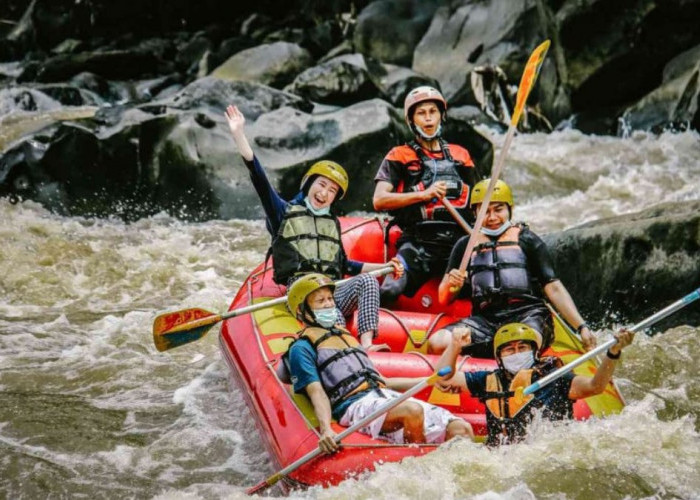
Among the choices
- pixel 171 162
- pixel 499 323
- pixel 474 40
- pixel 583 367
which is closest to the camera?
pixel 583 367

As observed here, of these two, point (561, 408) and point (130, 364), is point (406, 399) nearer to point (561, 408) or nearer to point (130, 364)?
point (561, 408)

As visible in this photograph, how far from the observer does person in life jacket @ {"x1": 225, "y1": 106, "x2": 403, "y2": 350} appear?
502cm

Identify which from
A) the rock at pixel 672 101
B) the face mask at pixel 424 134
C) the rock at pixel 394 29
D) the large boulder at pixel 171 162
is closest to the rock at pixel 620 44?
the rock at pixel 672 101

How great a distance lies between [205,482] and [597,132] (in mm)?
10034

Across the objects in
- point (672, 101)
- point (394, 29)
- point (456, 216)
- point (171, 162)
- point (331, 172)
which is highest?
point (394, 29)

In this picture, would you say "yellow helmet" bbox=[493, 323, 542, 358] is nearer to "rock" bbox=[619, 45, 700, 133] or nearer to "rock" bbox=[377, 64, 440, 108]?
"rock" bbox=[619, 45, 700, 133]

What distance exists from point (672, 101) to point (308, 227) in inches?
Result: 328

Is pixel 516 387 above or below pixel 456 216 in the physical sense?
below

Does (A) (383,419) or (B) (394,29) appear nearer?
(A) (383,419)

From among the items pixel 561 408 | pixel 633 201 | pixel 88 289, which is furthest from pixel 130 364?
pixel 633 201

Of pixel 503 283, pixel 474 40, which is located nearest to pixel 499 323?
pixel 503 283

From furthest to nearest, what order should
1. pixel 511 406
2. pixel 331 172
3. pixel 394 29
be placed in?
pixel 394 29 → pixel 331 172 → pixel 511 406

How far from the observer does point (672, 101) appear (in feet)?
38.1

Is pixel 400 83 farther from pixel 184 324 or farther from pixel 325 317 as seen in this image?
pixel 325 317
